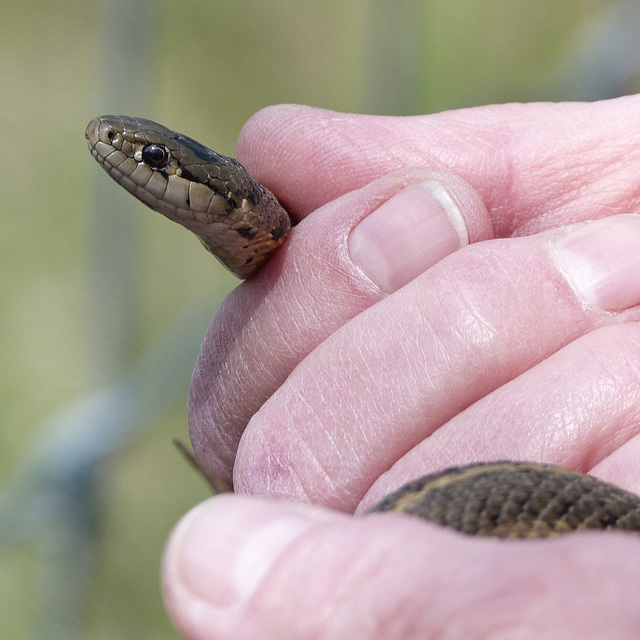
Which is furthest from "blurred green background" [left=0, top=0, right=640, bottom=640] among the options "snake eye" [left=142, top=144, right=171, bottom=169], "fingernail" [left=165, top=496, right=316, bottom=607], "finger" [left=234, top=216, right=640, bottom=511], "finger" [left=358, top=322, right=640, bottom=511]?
"fingernail" [left=165, top=496, right=316, bottom=607]

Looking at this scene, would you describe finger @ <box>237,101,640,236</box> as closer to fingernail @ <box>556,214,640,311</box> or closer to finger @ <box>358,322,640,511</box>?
fingernail @ <box>556,214,640,311</box>

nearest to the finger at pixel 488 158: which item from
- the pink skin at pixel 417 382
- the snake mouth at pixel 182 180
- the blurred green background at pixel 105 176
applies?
the pink skin at pixel 417 382

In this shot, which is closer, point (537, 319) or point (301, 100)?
point (537, 319)

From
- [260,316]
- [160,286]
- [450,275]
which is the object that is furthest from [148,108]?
[450,275]

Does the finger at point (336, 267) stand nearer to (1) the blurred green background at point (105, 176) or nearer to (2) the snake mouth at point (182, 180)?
(2) the snake mouth at point (182, 180)

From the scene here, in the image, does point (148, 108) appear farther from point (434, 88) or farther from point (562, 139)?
point (562, 139)

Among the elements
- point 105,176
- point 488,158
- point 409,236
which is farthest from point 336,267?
point 105,176

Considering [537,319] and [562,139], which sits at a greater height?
[562,139]

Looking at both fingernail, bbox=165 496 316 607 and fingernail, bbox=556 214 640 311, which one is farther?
fingernail, bbox=556 214 640 311
